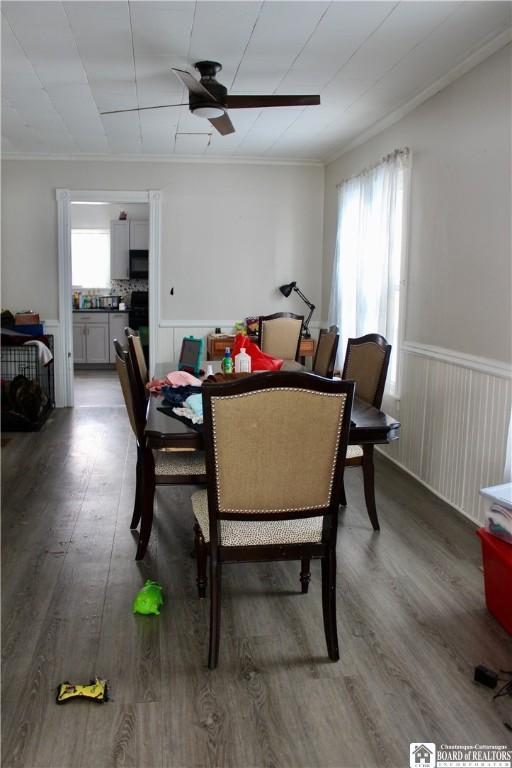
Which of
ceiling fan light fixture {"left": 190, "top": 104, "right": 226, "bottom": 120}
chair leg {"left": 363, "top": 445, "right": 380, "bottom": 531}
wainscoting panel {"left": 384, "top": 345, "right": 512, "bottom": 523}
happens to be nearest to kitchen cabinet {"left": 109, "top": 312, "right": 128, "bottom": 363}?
wainscoting panel {"left": 384, "top": 345, "right": 512, "bottom": 523}

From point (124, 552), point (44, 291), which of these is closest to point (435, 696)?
point (124, 552)

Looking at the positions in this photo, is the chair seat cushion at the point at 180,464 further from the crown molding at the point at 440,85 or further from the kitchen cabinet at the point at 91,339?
the kitchen cabinet at the point at 91,339

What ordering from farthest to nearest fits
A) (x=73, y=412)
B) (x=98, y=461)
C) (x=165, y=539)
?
(x=73, y=412) → (x=98, y=461) → (x=165, y=539)

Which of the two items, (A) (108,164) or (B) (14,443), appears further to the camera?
(A) (108,164)

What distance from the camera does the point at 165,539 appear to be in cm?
326

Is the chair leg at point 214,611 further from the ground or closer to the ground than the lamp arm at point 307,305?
closer to the ground

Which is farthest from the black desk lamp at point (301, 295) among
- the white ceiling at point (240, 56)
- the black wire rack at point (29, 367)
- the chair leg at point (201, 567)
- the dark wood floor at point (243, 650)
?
the chair leg at point (201, 567)

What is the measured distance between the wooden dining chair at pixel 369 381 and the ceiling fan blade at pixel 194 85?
157cm

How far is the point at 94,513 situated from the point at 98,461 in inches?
42.8

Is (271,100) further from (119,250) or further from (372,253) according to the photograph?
(119,250)

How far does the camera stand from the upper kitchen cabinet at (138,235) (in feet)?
31.7

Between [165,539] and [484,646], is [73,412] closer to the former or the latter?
[165,539]

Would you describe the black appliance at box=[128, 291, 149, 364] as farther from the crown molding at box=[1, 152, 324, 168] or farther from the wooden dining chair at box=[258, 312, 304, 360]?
the wooden dining chair at box=[258, 312, 304, 360]

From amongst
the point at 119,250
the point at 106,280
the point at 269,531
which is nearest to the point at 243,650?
the point at 269,531
